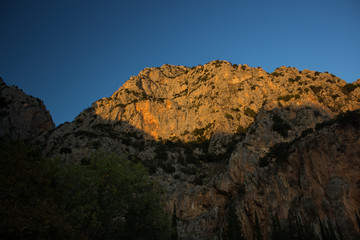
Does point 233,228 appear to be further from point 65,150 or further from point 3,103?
point 3,103

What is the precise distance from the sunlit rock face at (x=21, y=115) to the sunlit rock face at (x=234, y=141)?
10433 millimetres

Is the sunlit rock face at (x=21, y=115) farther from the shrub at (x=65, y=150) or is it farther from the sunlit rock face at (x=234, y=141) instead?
the shrub at (x=65, y=150)

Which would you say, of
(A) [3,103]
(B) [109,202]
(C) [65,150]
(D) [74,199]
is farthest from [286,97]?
(A) [3,103]

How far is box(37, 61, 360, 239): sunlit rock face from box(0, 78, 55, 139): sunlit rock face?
10433mm

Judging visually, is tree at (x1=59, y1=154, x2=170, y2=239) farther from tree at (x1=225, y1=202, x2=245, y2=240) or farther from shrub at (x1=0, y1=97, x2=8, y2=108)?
shrub at (x1=0, y1=97, x2=8, y2=108)

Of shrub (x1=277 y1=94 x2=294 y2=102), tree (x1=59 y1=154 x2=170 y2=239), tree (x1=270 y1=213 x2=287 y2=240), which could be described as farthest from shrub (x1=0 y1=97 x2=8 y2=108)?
shrub (x1=277 y1=94 x2=294 y2=102)

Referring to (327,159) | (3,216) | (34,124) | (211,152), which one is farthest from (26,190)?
(34,124)

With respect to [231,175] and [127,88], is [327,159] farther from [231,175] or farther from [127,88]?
[127,88]

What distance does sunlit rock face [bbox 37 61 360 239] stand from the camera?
44.9 meters

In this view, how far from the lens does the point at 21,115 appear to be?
317 feet

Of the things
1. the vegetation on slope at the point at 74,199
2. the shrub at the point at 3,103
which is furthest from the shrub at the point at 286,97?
the shrub at the point at 3,103

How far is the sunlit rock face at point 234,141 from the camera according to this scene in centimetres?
4488

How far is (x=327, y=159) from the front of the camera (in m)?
45.3

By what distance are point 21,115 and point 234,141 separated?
283ft
